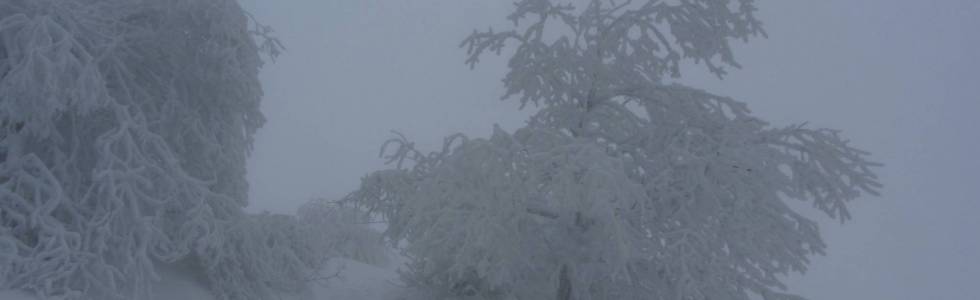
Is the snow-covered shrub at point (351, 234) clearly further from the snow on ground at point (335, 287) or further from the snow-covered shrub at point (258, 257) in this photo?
the snow-covered shrub at point (258, 257)

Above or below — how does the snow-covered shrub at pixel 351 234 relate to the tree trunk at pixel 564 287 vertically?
above

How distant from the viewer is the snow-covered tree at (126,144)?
22.8 ft

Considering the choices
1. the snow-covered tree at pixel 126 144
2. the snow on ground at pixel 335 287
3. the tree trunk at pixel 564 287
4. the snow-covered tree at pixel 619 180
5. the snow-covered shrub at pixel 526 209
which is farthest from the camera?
the snow on ground at pixel 335 287

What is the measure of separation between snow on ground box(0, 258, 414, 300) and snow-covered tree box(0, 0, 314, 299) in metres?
0.20

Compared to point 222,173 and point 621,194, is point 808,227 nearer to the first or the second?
point 621,194

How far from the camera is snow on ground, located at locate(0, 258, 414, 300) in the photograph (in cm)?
833

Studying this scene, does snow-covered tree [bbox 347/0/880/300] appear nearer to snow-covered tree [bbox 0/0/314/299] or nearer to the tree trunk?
the tree trunk

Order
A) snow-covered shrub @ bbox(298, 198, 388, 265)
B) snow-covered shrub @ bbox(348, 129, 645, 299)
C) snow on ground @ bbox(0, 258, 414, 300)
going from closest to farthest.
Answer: snow-covered shrub @ bbox(348, 129, 645, 299), snow on ground @ bbox(0, 258, 414, 300), snow-covered shrub @ bbox(298, 198, 388, 265)

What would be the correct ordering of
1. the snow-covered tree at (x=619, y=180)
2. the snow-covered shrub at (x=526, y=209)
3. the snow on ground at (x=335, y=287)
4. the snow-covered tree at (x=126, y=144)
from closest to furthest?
the snow-covered shrub at (x=526, y=209) < the snow-covered tree at (x=619, y=180) < the snow-covered tree at (x=126, y=144) < the snow on ground at (x=335, y=287)

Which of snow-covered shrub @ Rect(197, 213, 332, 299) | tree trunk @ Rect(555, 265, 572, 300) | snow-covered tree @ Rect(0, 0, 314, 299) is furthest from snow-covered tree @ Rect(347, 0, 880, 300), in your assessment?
snow-covered tree @ Rect(0, 0, 314, 299)

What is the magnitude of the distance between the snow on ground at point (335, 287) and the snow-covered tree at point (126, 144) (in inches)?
7.7

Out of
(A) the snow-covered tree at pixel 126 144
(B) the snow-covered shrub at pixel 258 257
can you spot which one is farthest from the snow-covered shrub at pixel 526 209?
(A) the snow-covered tree at pixel 126 144

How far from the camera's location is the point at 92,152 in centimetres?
784

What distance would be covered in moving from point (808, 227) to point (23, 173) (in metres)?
6.99
